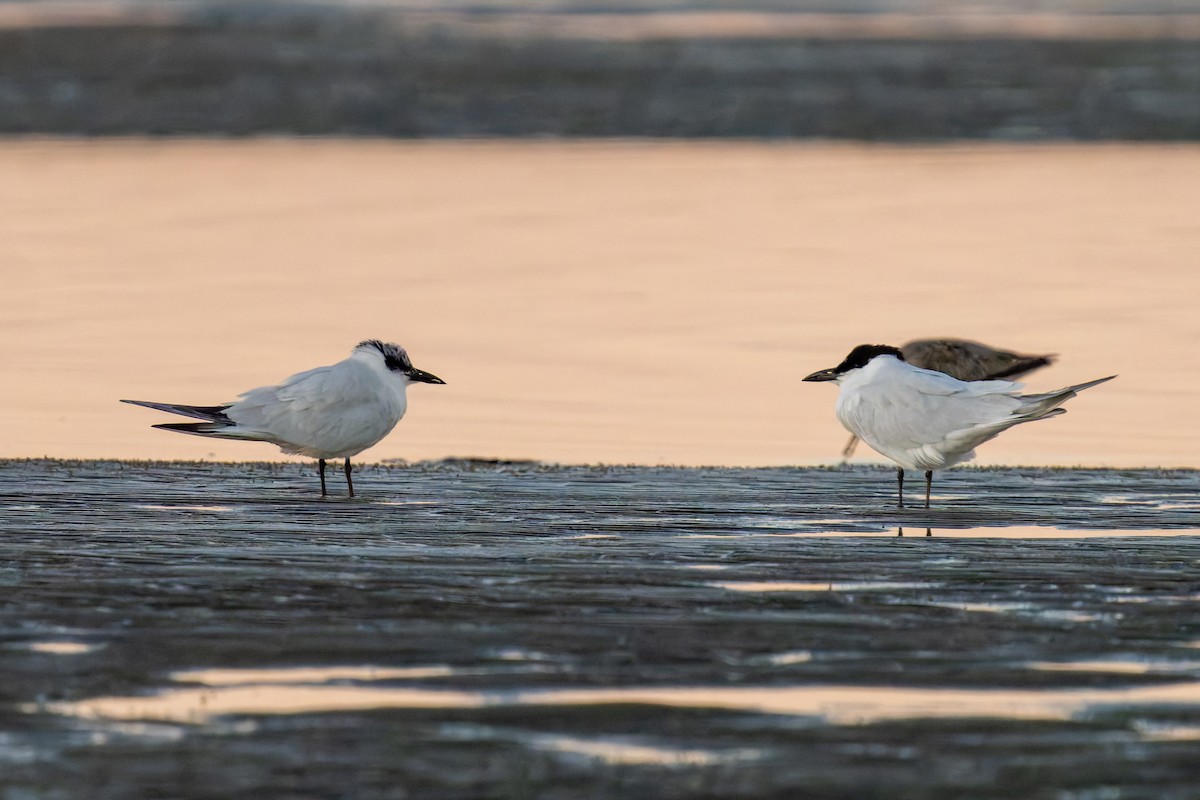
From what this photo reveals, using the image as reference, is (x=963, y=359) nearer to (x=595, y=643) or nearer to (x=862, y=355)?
(x=862, y=355)

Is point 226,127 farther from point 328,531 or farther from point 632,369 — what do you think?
point 328,531

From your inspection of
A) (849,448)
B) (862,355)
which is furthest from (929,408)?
(849,448)

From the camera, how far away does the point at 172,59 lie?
3400 centimetres

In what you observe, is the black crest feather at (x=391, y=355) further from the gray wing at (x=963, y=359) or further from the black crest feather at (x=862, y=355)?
the gray wing at (x=963, y=359)

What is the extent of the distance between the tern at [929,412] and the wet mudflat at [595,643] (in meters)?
0.27

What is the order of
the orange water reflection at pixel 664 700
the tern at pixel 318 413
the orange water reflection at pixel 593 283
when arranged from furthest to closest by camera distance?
the orange water reflection at pixel 593 283 → the tern at pixel 318 413 → the orange water reflection at pixel 664 700

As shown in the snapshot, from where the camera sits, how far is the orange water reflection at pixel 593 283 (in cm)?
1105

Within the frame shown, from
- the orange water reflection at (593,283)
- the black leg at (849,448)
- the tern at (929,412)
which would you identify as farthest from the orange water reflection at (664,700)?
the black leg at (849,448)

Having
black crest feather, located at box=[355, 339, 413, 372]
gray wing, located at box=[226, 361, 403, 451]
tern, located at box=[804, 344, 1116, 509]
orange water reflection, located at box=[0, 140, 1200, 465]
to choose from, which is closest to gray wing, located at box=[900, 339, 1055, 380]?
orange water reflection, located at box=[0, 140, 1200, 465]

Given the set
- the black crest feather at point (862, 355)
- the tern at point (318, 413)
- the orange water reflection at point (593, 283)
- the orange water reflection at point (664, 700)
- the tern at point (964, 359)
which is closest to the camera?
the orange water reflection at point (664, 700)

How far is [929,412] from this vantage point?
27.4 ft

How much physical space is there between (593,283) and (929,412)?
7.50 m

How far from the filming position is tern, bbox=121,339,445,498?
28.3 ft

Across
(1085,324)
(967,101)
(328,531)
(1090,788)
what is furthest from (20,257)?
(967,101)
